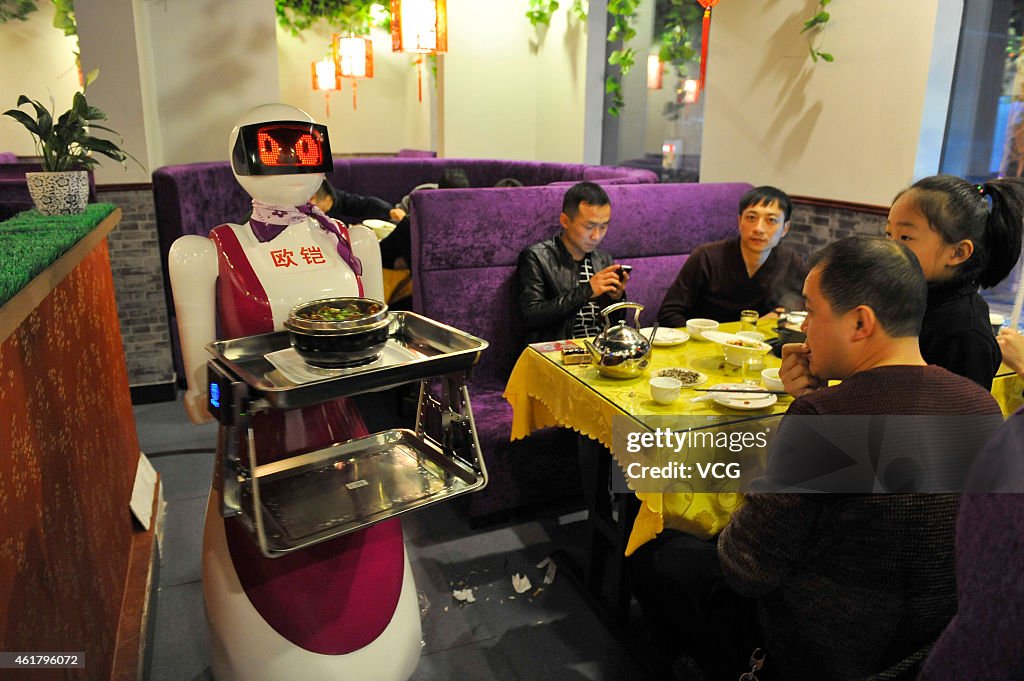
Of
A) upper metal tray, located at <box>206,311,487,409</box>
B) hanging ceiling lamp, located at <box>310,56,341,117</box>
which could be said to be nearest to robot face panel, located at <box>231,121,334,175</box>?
upper metal tray, located at <box>206,311,487,409</box>

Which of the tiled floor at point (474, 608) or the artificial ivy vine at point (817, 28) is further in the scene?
the artificial ivy vine at point (817, 28)

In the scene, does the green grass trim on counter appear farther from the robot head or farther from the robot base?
the robot base

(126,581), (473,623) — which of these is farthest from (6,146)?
(473,623)

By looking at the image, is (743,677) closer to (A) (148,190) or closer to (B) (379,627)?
(B) (379,627)

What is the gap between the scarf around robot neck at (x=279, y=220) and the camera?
1653 millimetres

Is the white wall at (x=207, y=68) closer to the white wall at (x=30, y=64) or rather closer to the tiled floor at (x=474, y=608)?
the tiled floor at (x=474, y=608)

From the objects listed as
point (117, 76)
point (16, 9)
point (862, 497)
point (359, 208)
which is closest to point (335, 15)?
point (16, 9)

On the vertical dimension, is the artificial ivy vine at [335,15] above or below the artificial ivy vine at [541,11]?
above

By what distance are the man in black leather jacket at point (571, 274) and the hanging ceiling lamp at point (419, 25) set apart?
3160mm

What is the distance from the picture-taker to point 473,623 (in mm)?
2182

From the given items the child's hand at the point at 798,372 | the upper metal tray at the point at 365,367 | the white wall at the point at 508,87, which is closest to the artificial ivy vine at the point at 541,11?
the white wall at the point at 508,87

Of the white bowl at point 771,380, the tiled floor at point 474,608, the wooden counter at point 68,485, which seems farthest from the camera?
the tiled floor at point 474,608

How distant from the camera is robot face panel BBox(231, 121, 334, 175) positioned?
1559 mm

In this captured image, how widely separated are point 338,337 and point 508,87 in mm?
5501
